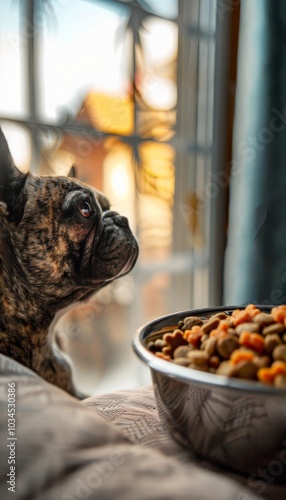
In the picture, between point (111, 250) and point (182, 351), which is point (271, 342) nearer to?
point (182, 351)

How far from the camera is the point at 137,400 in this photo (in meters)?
0.92

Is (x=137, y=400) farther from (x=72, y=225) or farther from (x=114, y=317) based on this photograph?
(x=114, y=317)

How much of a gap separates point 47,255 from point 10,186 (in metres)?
0.14

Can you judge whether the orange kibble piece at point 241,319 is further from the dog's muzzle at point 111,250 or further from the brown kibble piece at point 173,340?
the dog's muzzle at point 111,250

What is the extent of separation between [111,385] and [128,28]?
40.1 inches

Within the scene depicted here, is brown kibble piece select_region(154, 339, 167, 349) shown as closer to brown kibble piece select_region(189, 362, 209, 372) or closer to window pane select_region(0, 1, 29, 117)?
brown kibble piece select_region(189, 362, 209, 372)

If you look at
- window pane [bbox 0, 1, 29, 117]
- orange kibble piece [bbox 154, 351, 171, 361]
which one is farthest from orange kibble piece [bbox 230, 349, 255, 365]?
window pane [bbox 0, 1, 29, 117]

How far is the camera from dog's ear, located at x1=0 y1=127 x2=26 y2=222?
843 mm

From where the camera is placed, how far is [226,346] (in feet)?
2.26

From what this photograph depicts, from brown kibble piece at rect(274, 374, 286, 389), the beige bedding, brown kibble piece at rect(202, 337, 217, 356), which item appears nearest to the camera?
the beige bedding

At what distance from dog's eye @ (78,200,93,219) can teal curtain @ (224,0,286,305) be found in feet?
1.55

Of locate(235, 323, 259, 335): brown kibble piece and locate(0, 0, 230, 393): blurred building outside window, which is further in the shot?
locate(0, 0, 230, 393): blurred building outside window

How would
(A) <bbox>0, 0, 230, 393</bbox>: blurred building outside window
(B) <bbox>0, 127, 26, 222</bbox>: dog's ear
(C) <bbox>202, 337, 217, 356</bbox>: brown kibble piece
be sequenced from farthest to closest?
(A) <bbox>0, 0, 230, 393</bbox>: blurred building outside window
(B) <bbox>0, 127, 26, 222</bbox>: dog's ear
(C) <bbox>202, 337, 217, 356</bbox>: brown kibble piece


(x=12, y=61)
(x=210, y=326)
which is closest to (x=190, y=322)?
(x=210, y=326)
